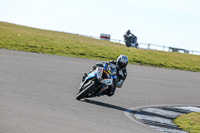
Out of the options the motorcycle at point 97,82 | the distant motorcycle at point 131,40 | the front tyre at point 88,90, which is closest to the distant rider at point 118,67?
the motorcycle at point 97,82

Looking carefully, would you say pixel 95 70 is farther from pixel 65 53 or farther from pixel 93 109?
pixel 65 53

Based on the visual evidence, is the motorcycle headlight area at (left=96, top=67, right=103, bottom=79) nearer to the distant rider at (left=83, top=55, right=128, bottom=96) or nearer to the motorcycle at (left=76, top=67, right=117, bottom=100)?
the motorcycle at (left=76, top=67, right=117, bottom=100)

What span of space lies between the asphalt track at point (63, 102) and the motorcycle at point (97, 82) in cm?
29

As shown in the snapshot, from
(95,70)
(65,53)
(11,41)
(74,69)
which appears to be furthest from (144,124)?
(11,41)

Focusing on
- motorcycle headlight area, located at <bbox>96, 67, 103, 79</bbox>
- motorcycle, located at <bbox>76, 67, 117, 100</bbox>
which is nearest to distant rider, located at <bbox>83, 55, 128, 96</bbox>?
motorcycle, located at <bbox>76, 67, 117, 100</bbox>

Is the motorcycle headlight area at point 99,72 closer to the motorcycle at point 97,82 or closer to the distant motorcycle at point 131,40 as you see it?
the motorcycle at point 97,82

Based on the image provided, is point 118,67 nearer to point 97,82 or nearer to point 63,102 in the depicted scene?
point 97,82

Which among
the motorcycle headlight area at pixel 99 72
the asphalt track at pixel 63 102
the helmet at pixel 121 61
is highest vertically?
the helmet at pixel 121 61

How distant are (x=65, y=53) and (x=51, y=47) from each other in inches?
76.9

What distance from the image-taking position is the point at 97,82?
10484 millimetres

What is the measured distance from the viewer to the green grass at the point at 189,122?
9.06 metres

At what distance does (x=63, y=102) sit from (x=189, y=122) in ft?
10.4

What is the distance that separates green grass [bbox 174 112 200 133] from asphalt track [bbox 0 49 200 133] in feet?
4.00

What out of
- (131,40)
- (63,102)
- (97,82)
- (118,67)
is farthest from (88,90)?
(131,40)
